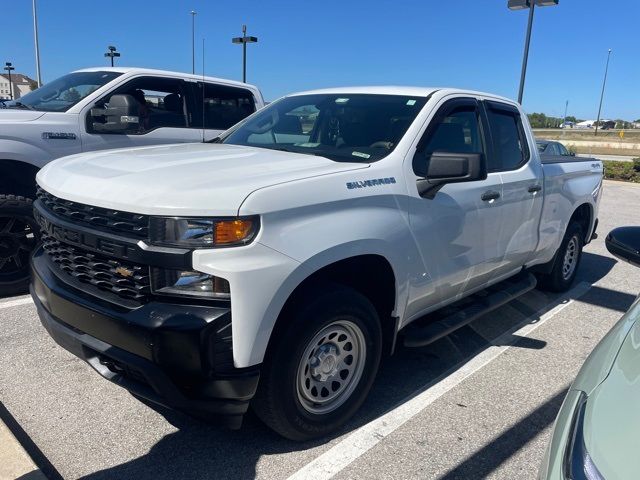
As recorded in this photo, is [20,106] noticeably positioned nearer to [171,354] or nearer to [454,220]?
Result: [171,354]

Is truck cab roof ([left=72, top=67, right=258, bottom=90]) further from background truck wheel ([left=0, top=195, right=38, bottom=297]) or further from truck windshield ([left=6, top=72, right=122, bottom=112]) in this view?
background truck wheel ([left=0, top=195, right=38, bottom=297])

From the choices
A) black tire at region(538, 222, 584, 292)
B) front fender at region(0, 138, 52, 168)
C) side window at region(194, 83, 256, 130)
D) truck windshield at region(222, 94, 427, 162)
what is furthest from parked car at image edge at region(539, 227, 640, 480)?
side window at region(194, 83, 256, 130)

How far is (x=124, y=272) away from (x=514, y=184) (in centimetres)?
297

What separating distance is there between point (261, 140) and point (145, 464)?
2226 millimetres

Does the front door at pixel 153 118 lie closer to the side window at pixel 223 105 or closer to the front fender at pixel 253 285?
the side window at pixel 223 105

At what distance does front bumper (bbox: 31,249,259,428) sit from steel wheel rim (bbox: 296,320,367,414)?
0.42 meters

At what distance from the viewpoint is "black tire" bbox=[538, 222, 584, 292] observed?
5.58 metres

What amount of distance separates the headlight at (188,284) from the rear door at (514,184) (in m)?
2.45

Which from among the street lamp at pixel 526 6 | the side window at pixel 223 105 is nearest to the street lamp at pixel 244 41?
the street lamp at pixel 526 6

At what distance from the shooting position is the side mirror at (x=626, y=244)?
8.66ft

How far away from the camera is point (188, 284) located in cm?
238

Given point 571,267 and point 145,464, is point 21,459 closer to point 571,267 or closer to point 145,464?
point 145,464

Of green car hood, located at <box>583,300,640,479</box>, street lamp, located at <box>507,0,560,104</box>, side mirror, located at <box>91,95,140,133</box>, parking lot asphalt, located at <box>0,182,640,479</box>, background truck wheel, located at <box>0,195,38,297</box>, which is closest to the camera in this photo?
green car hood, located at <box>583,300,640,479</box>

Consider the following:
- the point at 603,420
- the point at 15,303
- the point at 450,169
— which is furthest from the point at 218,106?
the point at 603,420
